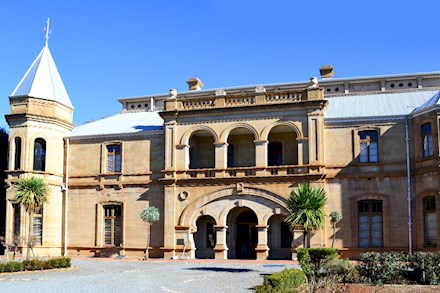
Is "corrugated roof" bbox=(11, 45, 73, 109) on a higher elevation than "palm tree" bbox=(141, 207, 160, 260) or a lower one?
higher

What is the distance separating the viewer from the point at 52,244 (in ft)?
133

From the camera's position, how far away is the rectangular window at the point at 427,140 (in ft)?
113

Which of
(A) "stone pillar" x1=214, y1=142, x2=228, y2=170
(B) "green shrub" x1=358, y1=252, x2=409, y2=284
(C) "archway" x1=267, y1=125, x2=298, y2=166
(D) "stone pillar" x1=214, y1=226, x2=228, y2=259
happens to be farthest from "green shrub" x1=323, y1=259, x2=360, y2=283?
(C) "archway" x1=267, y1=125, x2=298, y2=166

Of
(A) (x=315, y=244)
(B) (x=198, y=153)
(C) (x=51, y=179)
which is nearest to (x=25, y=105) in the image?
(C) (x=51, y=179)

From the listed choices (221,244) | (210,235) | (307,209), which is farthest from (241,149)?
(307,209)

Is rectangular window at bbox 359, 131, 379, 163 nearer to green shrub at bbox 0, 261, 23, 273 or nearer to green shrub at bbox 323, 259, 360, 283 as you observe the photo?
green shrub at bbox 323, 259, 360, 283

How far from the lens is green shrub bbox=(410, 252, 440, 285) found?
2116 cm

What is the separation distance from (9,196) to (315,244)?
794 inches

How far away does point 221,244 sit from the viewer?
123ft

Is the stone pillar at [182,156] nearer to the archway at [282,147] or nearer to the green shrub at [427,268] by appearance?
the archway at [282,147]

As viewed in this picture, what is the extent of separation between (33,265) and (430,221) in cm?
2113

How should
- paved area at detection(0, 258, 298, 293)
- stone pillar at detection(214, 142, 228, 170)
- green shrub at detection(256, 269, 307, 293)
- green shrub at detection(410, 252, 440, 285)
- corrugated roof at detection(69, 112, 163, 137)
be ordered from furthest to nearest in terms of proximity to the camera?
corrugated roof at detection(69, 112, 163, 137)
stone pillar at detection(214, 142, 228, 170)
green shrub at detection(410, 252, 440, 285)
paved area at detection(0, 258, 298, 293)
green shrub at detection(256, 269, 307, 293)

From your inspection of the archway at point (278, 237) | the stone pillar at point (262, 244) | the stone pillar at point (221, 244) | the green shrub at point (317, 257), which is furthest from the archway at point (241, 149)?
the green shrub at point (317, 257)

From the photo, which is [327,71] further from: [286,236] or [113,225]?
[113,225]
